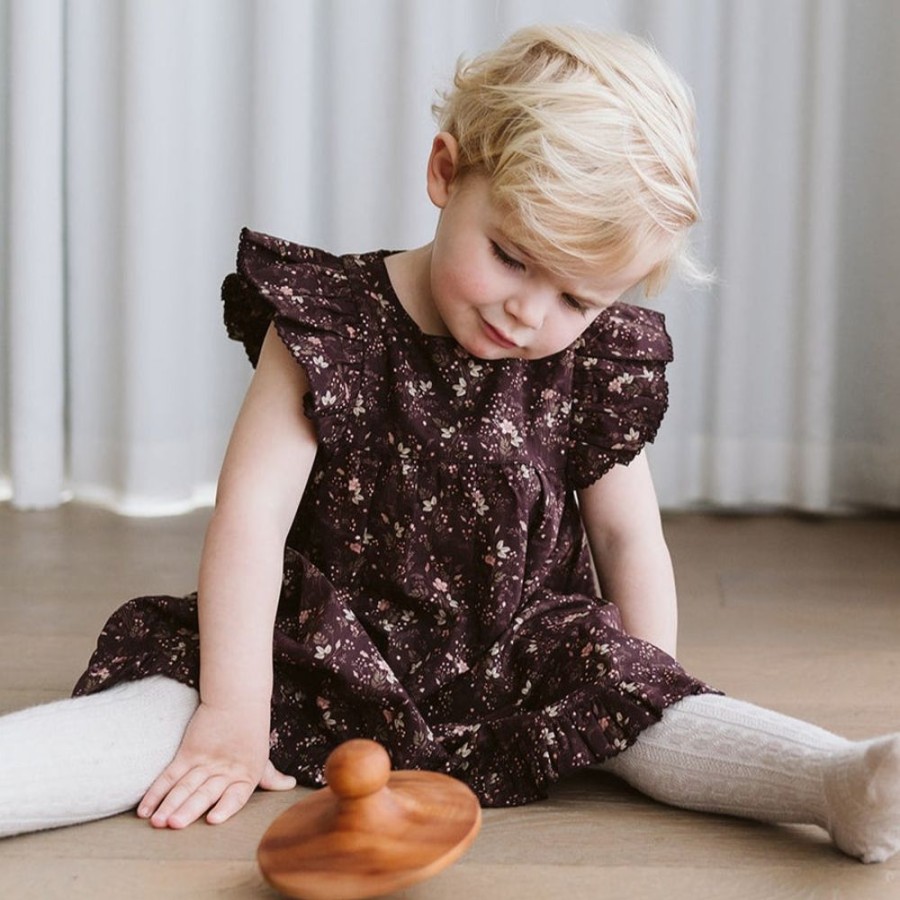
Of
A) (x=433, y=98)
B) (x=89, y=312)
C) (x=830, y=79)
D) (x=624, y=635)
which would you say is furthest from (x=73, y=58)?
(x=624, y=635)

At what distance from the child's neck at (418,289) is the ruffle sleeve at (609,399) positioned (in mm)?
116

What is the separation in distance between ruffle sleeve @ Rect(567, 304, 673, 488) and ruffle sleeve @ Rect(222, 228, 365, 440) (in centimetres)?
17

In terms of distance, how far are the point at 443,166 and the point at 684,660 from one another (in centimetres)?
51

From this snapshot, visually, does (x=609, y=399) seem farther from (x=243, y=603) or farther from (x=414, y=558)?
(x=243, y=603)

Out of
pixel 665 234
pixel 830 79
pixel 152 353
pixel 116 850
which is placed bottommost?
pixel 116 850

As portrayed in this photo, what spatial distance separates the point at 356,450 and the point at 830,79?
0.97m

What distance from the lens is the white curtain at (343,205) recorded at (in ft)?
5.74

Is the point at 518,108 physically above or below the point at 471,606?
above

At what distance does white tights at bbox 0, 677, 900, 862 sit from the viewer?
0.86 meters

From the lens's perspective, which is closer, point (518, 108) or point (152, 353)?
point (518, 108)

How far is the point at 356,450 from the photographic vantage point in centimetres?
104

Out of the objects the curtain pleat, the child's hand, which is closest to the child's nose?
the child's hand

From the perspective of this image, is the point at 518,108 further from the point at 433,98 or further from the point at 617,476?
the point at 433,98

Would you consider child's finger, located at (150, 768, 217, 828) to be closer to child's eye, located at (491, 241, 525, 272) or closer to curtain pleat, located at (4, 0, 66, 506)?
child's eye, located at (491, 241, 525, 272)
